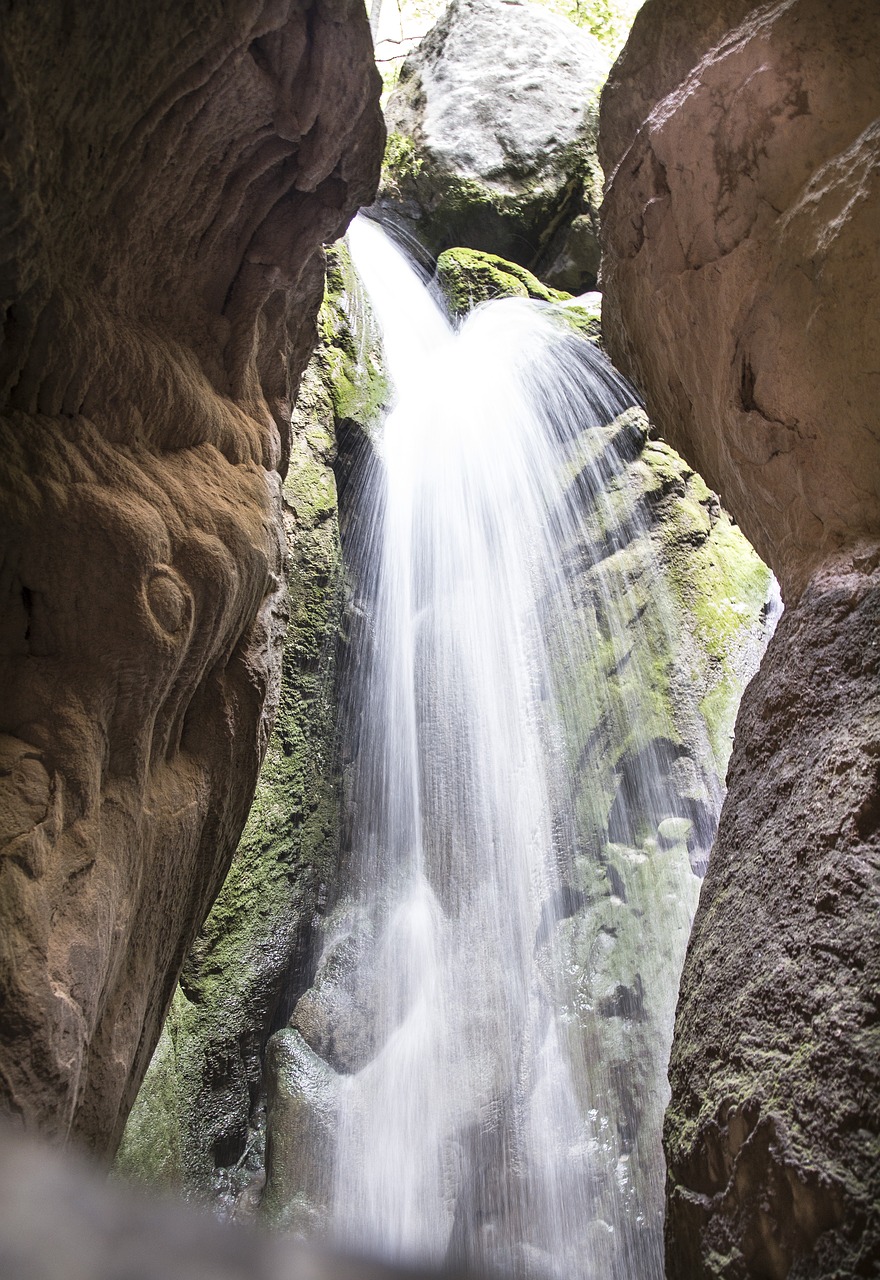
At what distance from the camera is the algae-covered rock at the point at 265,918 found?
5293 mm

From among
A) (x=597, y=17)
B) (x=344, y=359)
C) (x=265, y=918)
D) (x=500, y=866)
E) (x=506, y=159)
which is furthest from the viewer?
(x=597, y=17)

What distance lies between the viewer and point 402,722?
7.78 m

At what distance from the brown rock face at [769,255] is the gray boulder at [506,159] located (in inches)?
347

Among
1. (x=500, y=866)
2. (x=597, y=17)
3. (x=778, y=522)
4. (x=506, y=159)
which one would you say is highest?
(x=597, y=17)

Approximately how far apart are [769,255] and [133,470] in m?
2.51

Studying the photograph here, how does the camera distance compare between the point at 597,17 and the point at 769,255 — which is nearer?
the point at 769,255

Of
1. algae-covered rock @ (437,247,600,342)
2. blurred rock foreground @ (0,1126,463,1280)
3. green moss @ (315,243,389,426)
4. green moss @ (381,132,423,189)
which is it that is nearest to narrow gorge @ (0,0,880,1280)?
blurred rock foreground @ (0,1126,463,1280)

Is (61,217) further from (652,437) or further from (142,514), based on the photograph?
(652,437)

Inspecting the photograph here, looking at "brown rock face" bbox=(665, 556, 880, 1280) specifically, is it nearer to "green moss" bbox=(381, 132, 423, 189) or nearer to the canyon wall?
the canyon wall

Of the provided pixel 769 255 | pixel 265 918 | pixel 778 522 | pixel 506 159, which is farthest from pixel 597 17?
pixel 265 918

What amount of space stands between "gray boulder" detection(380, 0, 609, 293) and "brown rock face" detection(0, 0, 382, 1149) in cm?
971

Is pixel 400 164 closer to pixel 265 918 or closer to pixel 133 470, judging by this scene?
pixel 265 918

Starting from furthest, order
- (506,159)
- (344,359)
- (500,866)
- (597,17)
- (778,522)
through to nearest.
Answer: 1. (597,17)
2. (506,159)
3. (344,359)
4. (500,866)
5. (778,522)

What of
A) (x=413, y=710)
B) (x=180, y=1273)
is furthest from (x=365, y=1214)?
(x=180, y=1273)
